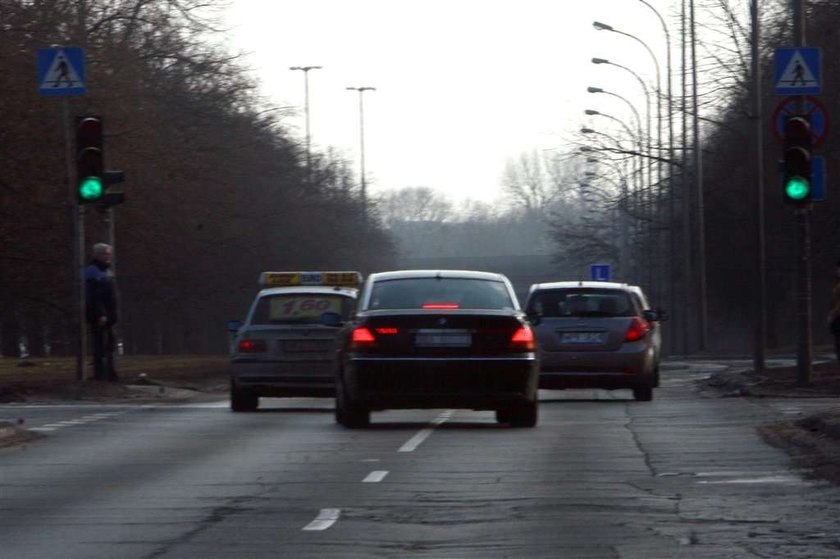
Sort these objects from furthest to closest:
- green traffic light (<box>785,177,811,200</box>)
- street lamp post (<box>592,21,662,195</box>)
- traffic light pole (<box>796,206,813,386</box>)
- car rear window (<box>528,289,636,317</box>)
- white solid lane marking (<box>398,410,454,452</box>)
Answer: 1. street lamp post (<box>592,21,662,195</box>)
2. car rear window (<box>528,289,636,317</box>)
3. traffic light pole (<box>796,206,813,386</box>)
4. green traffic light (<box>785,177,811,200</box>)
5. white solid lane marking (<box>398,410,454,452</box>)

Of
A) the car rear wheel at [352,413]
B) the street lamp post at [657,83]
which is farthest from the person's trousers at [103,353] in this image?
the street lamp post at [657,83]

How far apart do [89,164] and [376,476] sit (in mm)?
11770

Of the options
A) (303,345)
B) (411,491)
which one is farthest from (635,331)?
(411,491)

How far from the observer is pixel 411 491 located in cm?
1260

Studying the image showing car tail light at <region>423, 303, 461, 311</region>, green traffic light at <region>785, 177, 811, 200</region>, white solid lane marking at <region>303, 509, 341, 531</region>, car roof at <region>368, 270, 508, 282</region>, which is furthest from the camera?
green traffic light at <region>785, 177, 811, 200</region>

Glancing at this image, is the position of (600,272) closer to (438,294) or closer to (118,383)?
(118,383)

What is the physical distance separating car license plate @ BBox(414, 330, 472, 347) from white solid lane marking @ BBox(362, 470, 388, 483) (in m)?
3.91

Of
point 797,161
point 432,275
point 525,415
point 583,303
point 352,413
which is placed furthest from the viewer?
point 583,303

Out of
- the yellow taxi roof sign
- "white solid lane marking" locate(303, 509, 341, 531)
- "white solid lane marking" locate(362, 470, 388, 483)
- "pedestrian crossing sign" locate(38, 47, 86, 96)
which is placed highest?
"pedestrian crossing sign" locate(38, 47, 86, 96)

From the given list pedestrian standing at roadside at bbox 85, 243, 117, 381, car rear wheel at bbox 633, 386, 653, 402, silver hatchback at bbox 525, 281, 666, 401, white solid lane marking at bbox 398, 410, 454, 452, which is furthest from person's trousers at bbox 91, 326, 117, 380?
car rear wheel at bbox 633, 386, 653, 402

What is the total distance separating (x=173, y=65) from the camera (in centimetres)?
5372

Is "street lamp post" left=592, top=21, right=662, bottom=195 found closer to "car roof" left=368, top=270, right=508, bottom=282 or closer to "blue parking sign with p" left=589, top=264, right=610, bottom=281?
"blue parking sign with p" left=589, top=264, right=610, bottom=281

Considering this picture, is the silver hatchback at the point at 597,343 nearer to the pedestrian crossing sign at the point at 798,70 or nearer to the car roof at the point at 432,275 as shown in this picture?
the pedestrian crossing sign at the point at 798,70

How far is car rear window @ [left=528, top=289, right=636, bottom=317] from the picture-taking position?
24969mm
